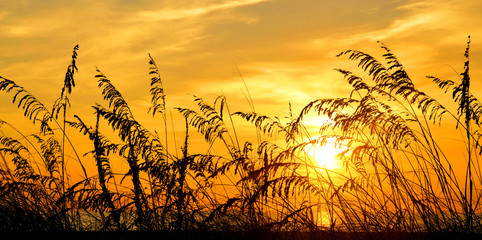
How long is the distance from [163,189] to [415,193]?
2.27m

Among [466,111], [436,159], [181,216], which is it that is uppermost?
[466,111]

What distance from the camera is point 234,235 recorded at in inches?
161

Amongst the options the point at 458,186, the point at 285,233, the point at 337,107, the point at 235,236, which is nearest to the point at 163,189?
the point at 235,236

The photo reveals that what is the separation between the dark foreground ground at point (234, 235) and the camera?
150 inches

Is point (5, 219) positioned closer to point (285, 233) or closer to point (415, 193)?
point (285, 233)

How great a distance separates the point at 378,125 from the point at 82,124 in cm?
299

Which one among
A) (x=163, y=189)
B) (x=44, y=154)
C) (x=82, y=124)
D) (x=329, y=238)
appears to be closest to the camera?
(x=329, y=238)

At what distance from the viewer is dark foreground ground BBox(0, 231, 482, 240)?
3.82 m

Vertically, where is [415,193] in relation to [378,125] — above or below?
below

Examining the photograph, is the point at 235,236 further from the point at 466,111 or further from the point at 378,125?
the point at 466,111

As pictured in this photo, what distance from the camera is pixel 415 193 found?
4.43m

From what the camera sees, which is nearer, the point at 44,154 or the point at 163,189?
the point at 163,189

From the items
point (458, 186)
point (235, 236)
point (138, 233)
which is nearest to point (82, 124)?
point (138, 233)

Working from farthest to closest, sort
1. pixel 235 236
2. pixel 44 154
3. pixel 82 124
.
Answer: pixel 44 154 < pixel 82 124 < pixel 235 236
